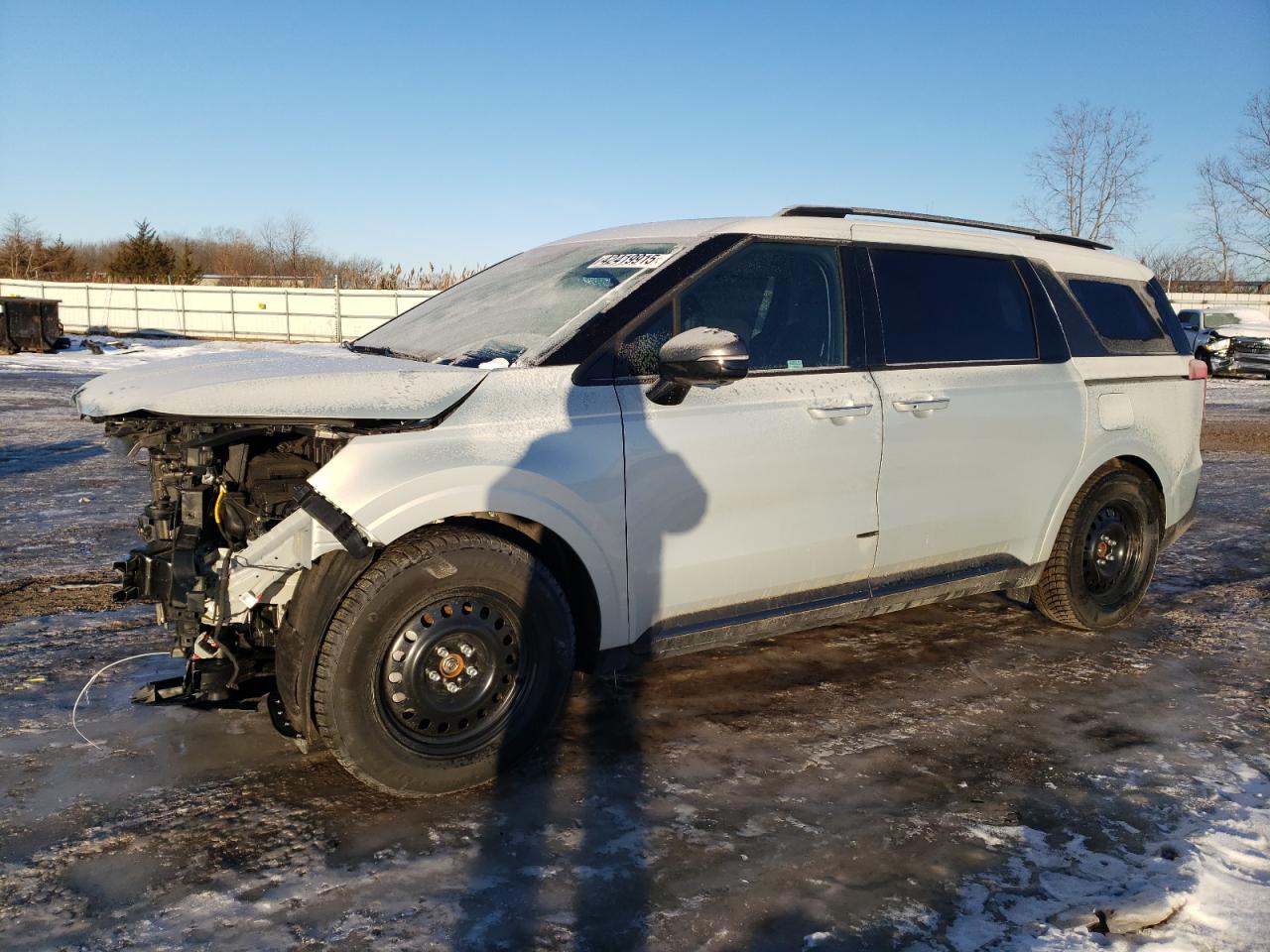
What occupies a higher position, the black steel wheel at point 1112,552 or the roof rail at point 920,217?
the roof rail at point 920,217

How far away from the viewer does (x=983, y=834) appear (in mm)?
3096

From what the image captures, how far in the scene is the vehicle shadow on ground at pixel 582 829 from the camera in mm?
2586

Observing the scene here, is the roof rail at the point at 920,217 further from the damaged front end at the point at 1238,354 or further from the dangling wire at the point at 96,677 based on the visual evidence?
the damaged front end at the point at 1238,354

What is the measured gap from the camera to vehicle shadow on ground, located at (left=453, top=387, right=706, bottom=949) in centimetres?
259

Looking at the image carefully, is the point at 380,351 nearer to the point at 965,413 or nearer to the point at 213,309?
the point at 965,413

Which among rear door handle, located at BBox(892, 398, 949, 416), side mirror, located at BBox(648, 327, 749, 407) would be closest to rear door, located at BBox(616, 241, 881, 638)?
rear door handle, located at BBox(892, 398, 949, 416)

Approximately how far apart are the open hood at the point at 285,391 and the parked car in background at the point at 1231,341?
2593cm

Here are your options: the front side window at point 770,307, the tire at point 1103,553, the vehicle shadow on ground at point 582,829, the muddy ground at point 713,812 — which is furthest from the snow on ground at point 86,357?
the vehicle shadow on ground at point 582,829

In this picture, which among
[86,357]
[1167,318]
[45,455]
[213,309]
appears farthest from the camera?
[213,309]

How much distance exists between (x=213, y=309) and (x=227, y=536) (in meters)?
37.7

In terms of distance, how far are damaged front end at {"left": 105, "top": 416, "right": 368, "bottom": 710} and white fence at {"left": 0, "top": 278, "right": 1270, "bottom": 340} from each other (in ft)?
103

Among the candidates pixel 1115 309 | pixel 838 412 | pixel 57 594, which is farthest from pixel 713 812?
pixel 57 594

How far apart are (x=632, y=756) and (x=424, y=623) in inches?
38.4

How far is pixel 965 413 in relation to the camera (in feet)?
14.2
